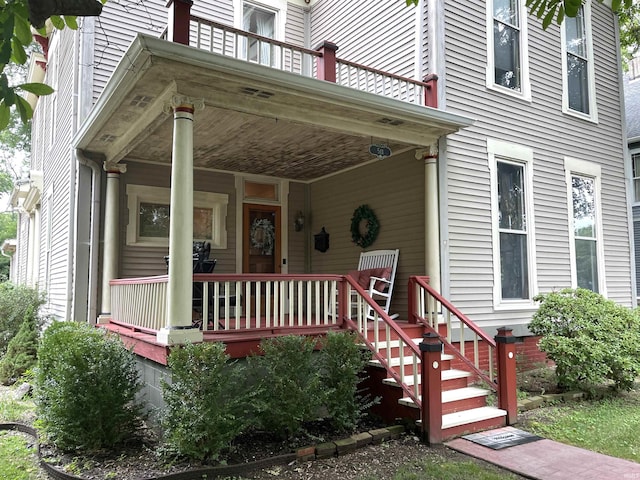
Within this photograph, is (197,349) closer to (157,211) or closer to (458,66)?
(157,211)

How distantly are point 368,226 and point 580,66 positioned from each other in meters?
5.01

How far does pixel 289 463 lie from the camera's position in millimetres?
4117

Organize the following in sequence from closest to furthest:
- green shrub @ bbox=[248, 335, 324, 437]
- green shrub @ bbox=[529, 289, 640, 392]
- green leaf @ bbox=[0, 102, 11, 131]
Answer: green leaf @ bbox=[0, 102, 11, 131] < green shrub @ bbox=[248, 335, 324, 437] < green shrub @ bbox=[529, 289, 640, 392]

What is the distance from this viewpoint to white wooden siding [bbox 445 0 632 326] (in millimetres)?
6898

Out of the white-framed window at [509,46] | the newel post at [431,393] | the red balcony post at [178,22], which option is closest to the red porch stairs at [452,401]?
the newel post at [431,393]

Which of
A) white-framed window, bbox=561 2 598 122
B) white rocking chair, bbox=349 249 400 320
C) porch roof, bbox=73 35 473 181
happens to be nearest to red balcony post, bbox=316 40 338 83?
porch roof, bbox=73 35 473 181

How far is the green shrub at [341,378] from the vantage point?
15.3 feet

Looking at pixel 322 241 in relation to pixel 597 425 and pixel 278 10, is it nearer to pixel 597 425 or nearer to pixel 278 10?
pixel 278 10

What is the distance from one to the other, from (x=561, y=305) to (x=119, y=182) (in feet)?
20.6

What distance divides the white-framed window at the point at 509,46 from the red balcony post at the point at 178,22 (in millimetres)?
4798

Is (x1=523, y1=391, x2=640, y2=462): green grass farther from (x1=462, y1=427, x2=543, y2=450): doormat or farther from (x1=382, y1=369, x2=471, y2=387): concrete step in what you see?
(x1=382, y1=369, x2=471, y2=387): concrete step

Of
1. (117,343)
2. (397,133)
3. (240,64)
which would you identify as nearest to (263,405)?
(117,343)

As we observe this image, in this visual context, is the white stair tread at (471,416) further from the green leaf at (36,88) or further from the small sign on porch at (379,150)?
the green leaf at (36,88)

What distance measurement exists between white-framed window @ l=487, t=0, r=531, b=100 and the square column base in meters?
5.75
